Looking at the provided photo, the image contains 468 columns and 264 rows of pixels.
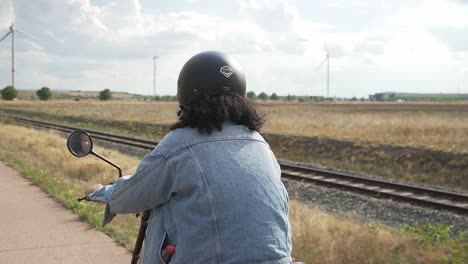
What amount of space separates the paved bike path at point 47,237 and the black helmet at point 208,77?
333 cm

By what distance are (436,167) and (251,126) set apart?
608 inches

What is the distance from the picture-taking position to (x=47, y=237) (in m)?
6.35

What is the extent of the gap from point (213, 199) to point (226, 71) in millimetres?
619

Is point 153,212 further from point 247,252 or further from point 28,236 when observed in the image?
point 28,236

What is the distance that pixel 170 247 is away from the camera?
228cm

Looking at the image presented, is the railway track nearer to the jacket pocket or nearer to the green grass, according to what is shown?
the green grass

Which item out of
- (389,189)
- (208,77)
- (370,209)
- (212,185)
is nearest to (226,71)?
(208,77)

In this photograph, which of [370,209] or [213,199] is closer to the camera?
[213,199]

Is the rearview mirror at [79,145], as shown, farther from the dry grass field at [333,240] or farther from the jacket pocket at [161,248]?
the dry grass field at [333,240]

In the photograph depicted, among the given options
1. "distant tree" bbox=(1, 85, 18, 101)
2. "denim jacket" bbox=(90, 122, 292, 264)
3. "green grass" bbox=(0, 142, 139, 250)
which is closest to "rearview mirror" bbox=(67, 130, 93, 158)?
"denim jacket" bbox=(90, 122, 292, 264)

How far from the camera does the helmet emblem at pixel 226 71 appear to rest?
2.49m

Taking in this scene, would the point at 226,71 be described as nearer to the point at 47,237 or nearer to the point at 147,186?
Result: the point at 147,186

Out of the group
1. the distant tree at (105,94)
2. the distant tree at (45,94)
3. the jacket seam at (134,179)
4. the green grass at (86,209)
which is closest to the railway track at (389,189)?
the green grass at (86,209)

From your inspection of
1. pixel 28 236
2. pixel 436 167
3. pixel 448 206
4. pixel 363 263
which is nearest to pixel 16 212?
pixel 28 236
